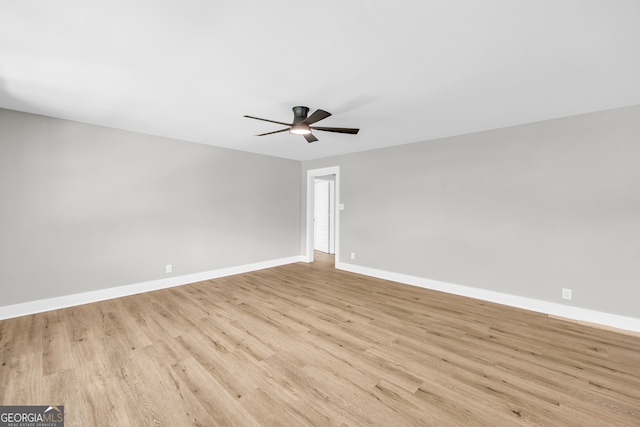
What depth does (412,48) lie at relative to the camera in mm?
1764

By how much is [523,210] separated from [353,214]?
272 centimetres

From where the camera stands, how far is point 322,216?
796 cm

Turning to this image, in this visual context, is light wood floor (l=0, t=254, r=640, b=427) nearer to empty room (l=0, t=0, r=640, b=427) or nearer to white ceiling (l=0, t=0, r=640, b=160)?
empty room (l=0, t=0, r=640, b=427)

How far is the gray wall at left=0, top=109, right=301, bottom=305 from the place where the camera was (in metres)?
2.96

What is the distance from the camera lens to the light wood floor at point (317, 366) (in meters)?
1.59

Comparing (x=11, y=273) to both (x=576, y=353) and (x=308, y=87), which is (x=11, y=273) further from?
(x=576, y=353)

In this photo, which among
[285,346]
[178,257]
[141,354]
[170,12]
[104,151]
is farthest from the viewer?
[178,257]

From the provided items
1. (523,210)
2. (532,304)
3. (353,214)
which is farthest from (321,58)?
(532,304)

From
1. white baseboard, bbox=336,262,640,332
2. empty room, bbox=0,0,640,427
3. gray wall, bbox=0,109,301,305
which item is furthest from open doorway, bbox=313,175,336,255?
white baseboard, bbox=336,262,640,332

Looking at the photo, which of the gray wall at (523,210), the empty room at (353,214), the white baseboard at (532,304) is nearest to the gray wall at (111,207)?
the empty room at (353,214)

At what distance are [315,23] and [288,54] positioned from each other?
0.38 metres

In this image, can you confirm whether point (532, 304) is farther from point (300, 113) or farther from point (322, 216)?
point (322, 216)

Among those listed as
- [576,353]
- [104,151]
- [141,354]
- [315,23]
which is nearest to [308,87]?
[315,23]

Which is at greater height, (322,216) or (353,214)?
(353,214)
